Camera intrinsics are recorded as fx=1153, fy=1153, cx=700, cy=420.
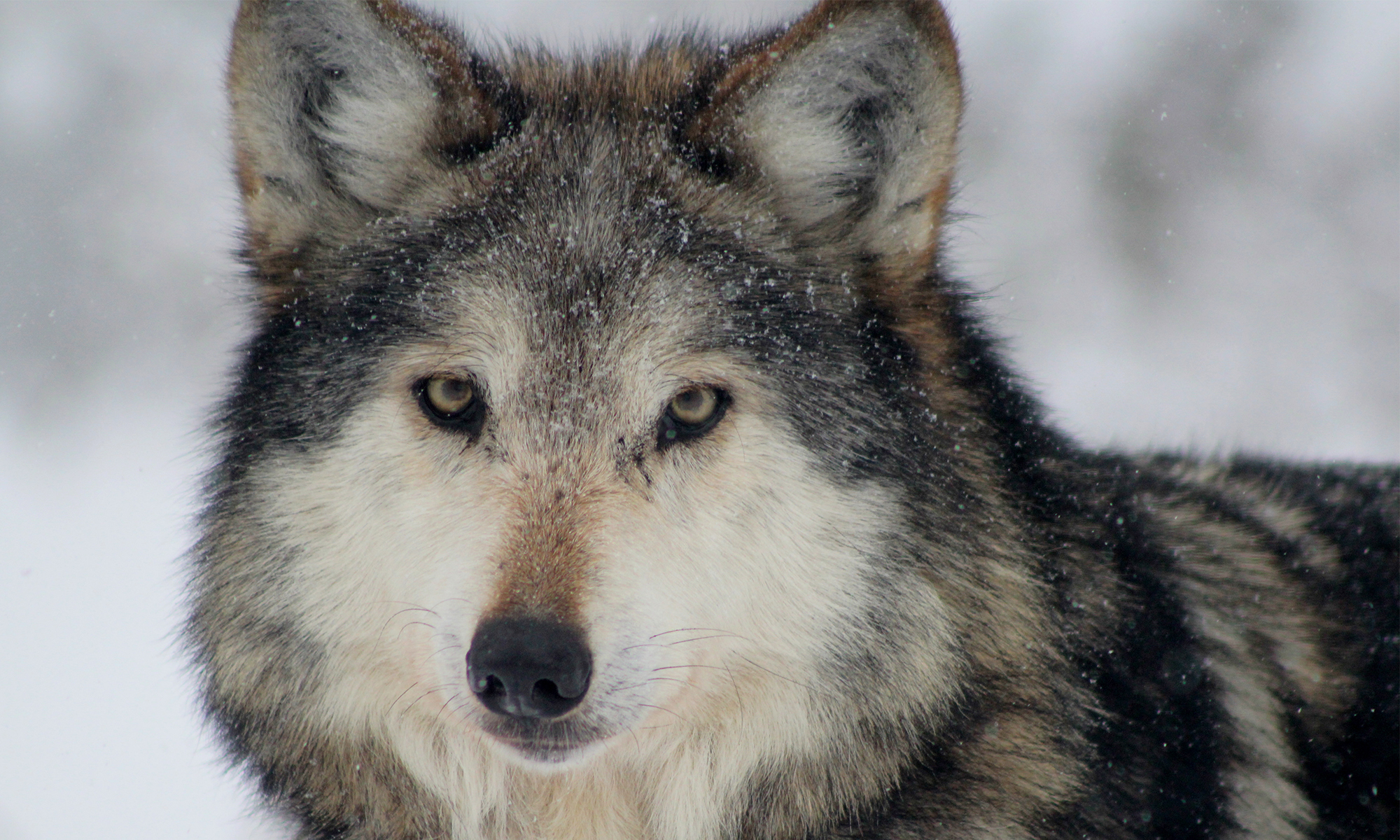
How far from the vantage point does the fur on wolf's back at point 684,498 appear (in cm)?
217

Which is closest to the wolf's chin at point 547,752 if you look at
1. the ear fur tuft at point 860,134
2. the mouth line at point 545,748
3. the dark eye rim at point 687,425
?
the mouth line at point 545,748

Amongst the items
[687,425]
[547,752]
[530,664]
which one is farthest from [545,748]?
[687,425]

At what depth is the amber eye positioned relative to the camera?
2225 mm

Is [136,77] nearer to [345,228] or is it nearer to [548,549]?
[345,228]

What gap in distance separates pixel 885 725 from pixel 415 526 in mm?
998

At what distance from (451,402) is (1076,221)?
8145 mm

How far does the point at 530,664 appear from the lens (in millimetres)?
1881

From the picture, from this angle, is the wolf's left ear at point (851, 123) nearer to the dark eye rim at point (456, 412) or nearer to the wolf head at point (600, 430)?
the wolf head at point (600, 430)

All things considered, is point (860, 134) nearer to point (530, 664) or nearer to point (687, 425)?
point (687, 425)

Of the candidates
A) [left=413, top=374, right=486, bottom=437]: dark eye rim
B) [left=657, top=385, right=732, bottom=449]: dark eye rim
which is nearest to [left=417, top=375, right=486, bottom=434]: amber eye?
[left=413, top=374, right=486, bottom=437]: dark eye rim

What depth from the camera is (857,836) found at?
230cm

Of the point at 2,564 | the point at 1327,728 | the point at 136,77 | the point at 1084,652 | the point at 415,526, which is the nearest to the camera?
the point at 415,526

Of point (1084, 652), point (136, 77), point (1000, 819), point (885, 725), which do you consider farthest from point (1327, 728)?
point (136, 77)

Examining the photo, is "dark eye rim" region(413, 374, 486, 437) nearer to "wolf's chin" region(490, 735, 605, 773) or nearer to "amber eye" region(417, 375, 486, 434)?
"amber eye" region(417, 375, 486, 434)
